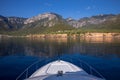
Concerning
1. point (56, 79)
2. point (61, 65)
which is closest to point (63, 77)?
point (56, 79)

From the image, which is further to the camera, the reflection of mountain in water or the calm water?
the reflection of mountain in water

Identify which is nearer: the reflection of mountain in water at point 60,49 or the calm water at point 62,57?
the calm water at point 62,57

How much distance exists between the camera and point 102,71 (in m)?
33.1

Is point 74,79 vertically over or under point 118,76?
over

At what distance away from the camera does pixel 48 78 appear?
1266cm

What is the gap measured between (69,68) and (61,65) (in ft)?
5.66

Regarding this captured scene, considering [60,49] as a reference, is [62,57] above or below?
below

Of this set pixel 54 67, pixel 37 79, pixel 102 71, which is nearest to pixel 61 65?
pixel 54 67

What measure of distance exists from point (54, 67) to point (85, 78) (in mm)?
9680

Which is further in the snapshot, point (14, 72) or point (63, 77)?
point (14, 72)

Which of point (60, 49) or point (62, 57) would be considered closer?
point (62, 57)

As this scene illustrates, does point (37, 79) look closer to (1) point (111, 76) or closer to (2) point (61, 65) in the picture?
(2) point (61, 65)

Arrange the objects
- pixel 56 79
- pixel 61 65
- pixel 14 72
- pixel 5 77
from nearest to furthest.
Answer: pixel 56 79 → pixel 61 65 → pixel 5 77 → pixel 14 72

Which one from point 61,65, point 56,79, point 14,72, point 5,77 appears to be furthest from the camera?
point 14,72
